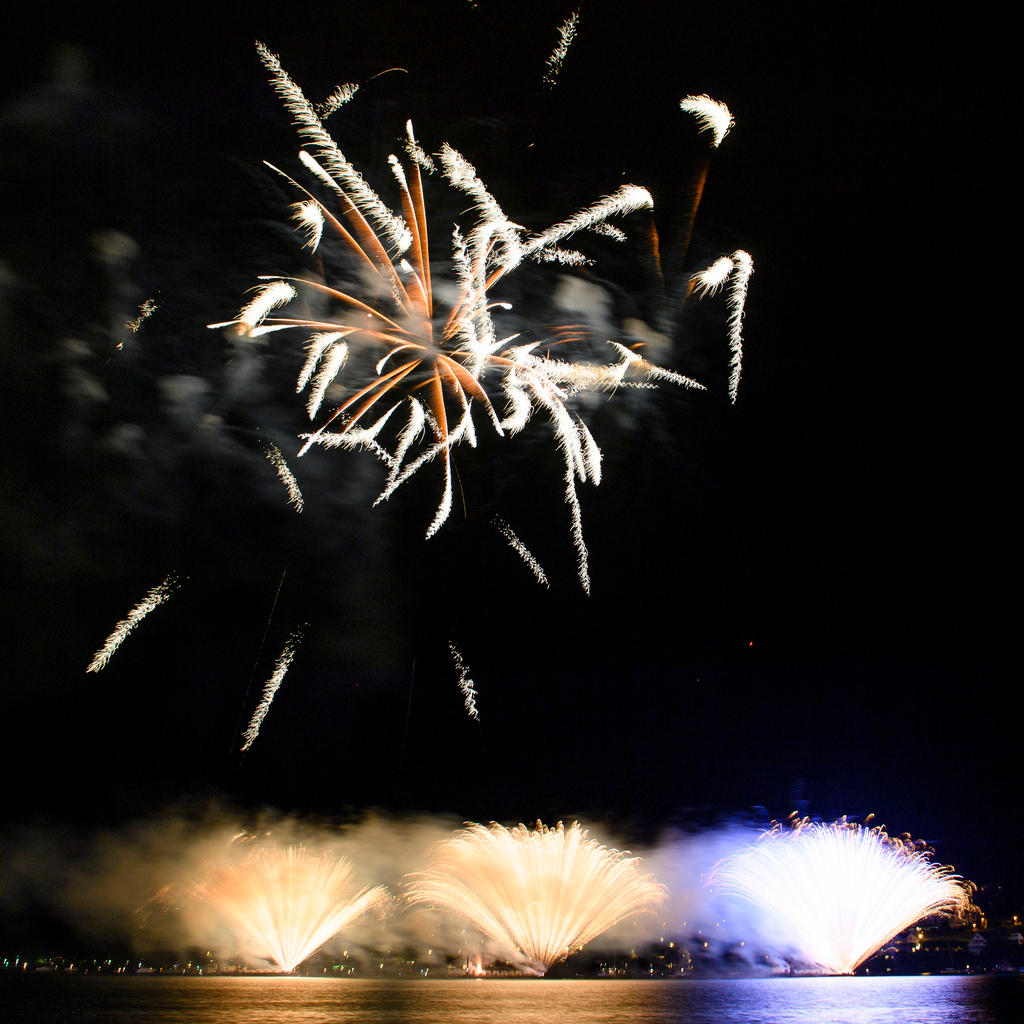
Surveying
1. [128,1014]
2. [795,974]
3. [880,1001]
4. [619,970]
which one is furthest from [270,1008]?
[619,970]

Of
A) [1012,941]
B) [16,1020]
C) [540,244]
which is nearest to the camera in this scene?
[540,244]

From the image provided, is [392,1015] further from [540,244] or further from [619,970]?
[619,970]

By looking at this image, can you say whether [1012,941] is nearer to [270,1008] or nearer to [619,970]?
[619,970]

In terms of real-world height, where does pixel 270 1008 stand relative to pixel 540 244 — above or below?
below

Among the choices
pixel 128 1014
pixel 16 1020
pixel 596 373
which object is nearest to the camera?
pixel 596 373

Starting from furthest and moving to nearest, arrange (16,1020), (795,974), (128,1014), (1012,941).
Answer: (795,974)
(1012,941)
(128,1014)
(16,1020)

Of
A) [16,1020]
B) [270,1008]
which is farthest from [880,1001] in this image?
[16,1020]

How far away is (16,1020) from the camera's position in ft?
124

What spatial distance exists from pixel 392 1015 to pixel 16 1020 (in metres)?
18.3

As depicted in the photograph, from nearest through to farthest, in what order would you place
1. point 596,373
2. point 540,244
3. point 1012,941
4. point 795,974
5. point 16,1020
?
point 540,244, point 596,373, point 16,1020, point 1012,941, point 795,974

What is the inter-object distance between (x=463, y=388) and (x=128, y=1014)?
154 ft

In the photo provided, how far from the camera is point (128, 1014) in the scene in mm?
43062

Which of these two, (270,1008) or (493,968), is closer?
(270,1008)

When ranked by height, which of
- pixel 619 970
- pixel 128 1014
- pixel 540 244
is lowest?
pixel 619 970
